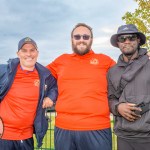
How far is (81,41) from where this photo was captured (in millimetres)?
5828

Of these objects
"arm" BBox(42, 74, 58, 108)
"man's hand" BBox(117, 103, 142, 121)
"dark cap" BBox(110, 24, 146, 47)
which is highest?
"dark cap" BBox(110, 24, 146, 47)

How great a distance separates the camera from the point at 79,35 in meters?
5.86

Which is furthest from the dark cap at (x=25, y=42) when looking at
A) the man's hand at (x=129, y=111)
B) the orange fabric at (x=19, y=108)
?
the man's hand at (x=129, y=111)

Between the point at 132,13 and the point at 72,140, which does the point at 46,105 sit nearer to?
the point at 72,140

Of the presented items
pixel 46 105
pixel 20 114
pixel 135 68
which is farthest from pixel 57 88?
pixel 135 68

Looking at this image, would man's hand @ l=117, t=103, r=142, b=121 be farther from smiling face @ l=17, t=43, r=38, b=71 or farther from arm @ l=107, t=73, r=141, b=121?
smiling face @ l=17, t=43, r=38, b=71

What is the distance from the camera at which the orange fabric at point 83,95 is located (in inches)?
216

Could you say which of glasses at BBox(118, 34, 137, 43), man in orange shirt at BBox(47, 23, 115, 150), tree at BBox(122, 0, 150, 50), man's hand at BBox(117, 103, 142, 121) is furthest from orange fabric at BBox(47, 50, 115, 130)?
tree at BBox(122, 0, 150, 50)

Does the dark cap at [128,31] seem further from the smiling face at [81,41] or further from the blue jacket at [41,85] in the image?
the blue jacket at [41,85]

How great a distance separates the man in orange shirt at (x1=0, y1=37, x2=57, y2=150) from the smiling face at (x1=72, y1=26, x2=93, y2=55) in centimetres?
62

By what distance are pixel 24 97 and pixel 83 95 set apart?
906 mm

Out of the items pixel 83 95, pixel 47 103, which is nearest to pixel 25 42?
pixel 47 103

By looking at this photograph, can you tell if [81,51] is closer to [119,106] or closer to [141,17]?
[119,106]

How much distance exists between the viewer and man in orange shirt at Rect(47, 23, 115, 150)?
18.0 feet
